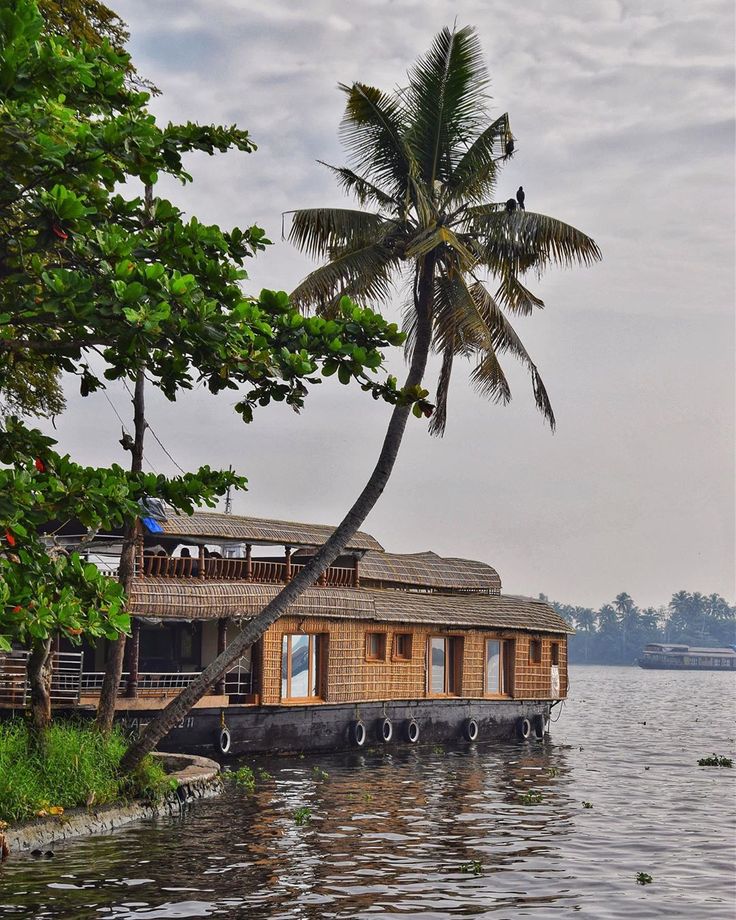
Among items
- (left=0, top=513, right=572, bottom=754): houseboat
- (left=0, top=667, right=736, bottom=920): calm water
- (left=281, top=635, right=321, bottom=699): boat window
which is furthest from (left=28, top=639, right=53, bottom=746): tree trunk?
(left=281, top=635, right=321, bottom=699): boat window

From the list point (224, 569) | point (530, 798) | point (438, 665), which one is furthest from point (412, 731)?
point (530, 798)

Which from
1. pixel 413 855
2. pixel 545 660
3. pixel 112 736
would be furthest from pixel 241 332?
pixel 545 660

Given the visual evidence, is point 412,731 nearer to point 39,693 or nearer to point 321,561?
point 321,561

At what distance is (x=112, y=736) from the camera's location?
48.4 ft

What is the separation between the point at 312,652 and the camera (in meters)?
22.1

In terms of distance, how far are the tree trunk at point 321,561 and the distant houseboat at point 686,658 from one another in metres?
122

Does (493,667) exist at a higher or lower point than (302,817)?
higher

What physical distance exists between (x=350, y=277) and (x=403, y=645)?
10161 millimetres

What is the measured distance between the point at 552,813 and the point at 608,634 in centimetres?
17451

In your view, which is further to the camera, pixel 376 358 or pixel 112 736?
pixel 112 736

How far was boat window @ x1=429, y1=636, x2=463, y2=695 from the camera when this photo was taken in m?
25.8

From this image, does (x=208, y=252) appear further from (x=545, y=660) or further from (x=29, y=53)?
(x=545, y=660)

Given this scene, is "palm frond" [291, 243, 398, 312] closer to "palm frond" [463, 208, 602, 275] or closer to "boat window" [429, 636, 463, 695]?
"palm frond" [463, 208, 602, 275]

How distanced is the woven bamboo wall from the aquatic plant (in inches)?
196
